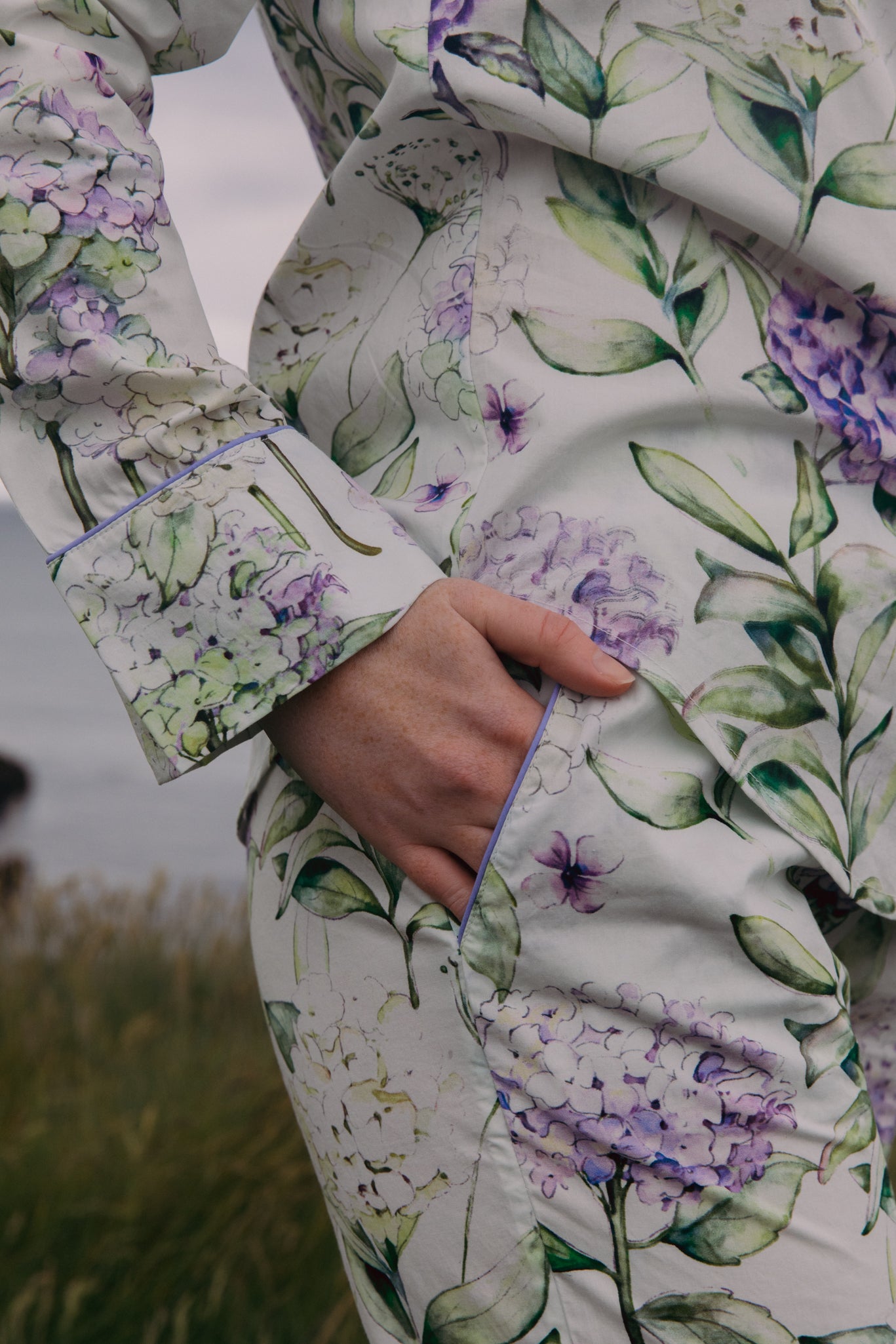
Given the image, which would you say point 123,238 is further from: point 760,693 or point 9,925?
point 9,925

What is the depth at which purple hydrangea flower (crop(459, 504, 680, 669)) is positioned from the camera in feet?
1.96

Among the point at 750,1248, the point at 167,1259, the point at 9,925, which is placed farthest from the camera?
the point at 9,925

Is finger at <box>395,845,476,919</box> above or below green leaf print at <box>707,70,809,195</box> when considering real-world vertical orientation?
below

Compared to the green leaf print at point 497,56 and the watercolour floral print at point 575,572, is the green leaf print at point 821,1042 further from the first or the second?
the green leaf print at point 497,56

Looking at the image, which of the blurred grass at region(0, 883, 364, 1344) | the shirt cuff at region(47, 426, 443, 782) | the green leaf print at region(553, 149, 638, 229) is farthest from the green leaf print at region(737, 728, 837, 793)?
the blurred grass at region(0, 883, 364, 1344)

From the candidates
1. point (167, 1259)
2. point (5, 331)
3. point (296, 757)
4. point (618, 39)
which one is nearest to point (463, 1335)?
point (296, 757)

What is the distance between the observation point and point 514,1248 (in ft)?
1.94

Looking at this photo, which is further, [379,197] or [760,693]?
[379,197]

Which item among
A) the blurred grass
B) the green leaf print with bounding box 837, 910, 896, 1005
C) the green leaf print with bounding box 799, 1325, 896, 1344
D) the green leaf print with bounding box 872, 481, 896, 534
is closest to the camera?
the green leaf print with bounding box 799, 1325, 896, 1344

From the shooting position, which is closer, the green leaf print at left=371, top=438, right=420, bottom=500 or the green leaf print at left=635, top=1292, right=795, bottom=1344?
the green leaf print at left=635, top=1292, right=795, bottom=1344

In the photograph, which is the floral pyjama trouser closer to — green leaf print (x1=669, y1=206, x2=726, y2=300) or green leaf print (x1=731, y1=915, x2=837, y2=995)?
green leaf print (x1=731, y1=915, x2=837, y2=995)

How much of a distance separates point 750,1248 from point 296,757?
366 mm

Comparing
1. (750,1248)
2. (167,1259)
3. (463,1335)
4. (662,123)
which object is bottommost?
(167,1259)

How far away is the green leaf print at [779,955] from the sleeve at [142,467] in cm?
26
